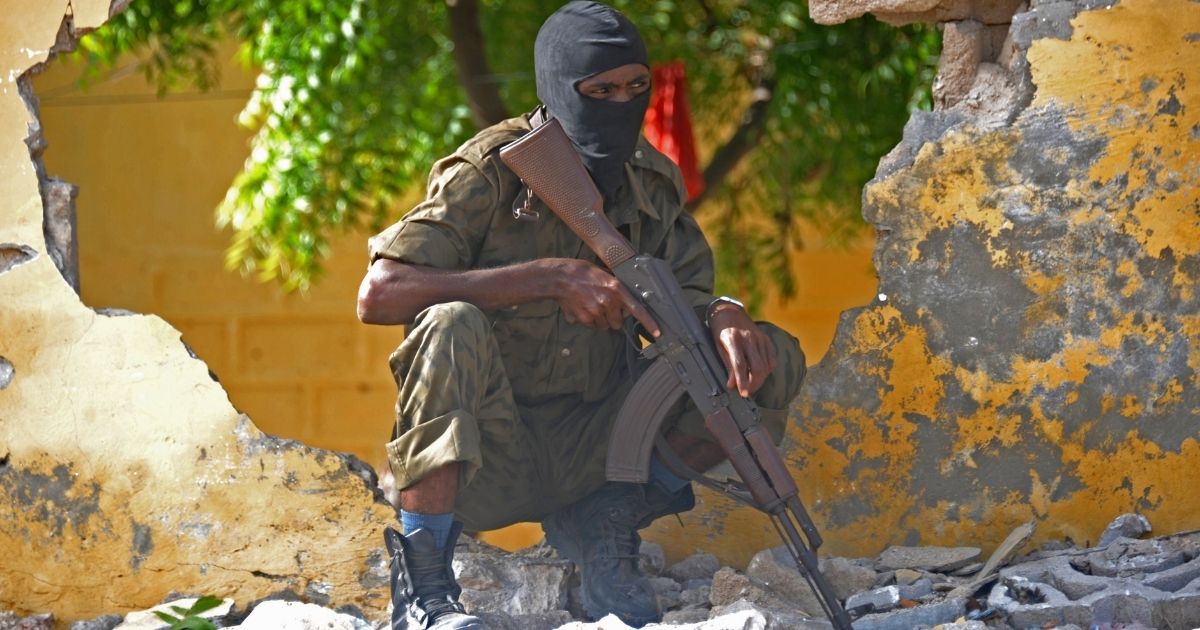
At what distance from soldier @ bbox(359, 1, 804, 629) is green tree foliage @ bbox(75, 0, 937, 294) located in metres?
2.26

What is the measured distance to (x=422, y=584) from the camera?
3404mm

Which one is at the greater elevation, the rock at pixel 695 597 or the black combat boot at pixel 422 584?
the rock at pixel 695 597

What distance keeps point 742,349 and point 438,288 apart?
636 mm

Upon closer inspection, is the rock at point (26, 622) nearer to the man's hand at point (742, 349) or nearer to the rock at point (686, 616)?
the rock at point (686, 616)

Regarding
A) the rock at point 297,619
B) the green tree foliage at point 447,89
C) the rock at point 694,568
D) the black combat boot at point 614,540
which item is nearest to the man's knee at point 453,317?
the black combat boot at point 614,540

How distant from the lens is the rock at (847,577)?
3.84 m

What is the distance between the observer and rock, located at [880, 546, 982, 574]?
390 centimetres

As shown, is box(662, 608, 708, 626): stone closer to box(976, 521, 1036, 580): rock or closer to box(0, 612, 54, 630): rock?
box(976, 521, 1036, 580): rock

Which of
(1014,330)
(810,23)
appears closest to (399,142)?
(810,23)

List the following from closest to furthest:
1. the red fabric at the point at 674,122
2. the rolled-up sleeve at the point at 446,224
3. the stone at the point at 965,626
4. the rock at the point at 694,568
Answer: the stone at the point at 965,626
the rolled-up sleeve at the point at 446,224
the rock at the point at 694,568
the red fabric at the point at 674,122

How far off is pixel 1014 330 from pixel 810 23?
2844mm

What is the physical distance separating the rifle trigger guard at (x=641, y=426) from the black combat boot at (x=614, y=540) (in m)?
0.19

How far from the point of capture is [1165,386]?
3941 millimetres

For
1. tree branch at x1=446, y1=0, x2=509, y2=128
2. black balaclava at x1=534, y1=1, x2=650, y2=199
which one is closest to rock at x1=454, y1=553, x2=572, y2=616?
black balaclava at x1=534, y1=1, x2=650, y2=199
